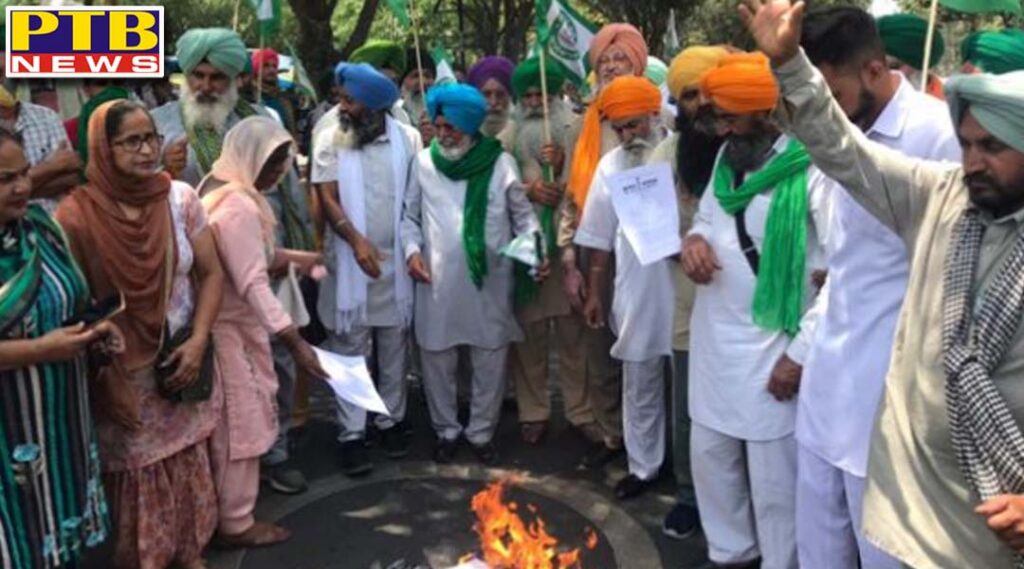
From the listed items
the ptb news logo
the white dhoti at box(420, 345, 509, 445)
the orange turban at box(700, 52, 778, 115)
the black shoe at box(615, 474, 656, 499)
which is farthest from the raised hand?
the ptb news logo

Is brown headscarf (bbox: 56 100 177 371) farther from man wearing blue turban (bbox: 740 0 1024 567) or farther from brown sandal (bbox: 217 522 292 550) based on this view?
man wearing blue turban (bbox: 740 0 1024 567)

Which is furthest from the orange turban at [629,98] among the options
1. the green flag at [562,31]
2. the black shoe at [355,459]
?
the black shoe at [355,459]

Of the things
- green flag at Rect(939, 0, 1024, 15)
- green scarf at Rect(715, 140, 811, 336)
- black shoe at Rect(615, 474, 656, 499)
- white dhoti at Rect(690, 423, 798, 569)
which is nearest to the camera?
green scarf at Rect(715, 140, 811, 336)

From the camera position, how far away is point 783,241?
3127 mm

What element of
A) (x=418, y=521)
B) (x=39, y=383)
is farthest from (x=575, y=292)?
(x=39, y=383)

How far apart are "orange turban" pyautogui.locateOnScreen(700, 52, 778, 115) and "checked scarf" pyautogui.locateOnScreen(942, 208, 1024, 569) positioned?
47.9 inches

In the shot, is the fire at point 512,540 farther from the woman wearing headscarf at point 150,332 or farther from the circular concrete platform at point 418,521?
the woman wearing headscarf at point 150,332

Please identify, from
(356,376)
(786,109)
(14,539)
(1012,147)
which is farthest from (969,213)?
(14,539)

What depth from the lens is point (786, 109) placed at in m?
2.27

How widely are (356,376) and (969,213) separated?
251 cm

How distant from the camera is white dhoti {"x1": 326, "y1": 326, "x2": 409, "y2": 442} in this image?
5.00 meters

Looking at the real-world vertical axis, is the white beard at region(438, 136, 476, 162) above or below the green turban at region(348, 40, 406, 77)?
below

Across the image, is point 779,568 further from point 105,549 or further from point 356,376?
point 105,549

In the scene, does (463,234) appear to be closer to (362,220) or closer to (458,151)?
(458,151)
